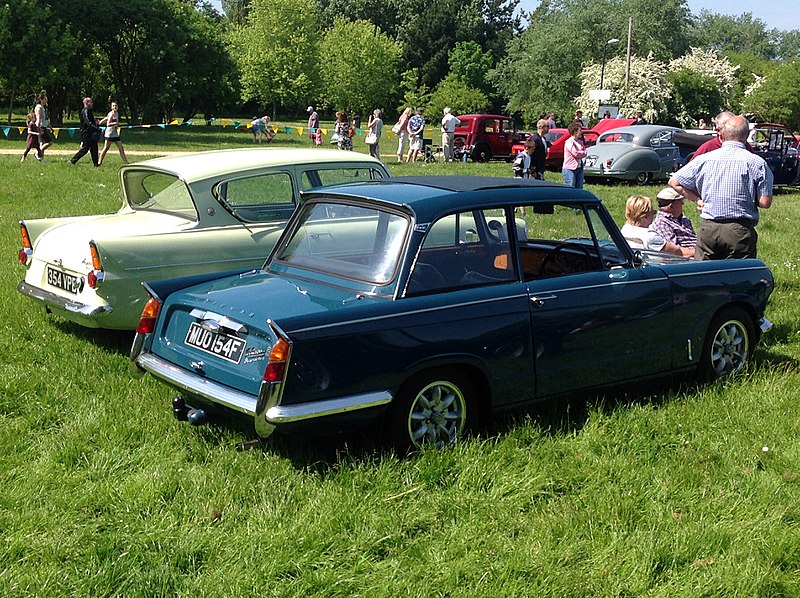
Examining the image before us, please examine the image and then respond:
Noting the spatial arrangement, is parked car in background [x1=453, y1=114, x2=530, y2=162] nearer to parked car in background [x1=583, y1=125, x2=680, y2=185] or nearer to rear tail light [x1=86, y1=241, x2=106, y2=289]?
parked car in background [x1=583, y1=125, x2=680, y2=185]

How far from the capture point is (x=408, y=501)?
4430mm

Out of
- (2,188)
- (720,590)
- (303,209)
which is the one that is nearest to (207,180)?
(303,209)

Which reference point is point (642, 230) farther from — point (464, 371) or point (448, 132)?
point (448, 132)

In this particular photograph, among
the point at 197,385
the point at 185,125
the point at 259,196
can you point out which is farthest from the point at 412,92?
the point at 197,385

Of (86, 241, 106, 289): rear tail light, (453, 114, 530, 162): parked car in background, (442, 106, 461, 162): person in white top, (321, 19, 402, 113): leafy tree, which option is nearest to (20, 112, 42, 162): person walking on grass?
(442, 106, 461, 162): person in white top

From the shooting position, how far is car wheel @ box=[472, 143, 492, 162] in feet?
105

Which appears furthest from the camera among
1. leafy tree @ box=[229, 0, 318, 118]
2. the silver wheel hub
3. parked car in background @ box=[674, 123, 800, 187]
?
leafy tree @ box=[229, 0, 318, 118]

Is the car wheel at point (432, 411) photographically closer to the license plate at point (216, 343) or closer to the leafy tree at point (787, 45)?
the license plate at point (216, 343)

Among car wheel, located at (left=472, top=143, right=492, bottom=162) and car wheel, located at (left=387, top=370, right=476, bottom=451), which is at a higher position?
car wheel, located at (left=472, top=143, right=492, bottom=162)

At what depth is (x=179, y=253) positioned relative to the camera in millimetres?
7152

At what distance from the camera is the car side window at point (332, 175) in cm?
816

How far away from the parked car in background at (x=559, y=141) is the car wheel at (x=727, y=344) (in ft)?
64.3

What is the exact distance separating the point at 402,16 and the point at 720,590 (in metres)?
86.6

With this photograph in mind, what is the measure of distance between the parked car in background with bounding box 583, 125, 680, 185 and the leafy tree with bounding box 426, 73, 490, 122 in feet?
139
